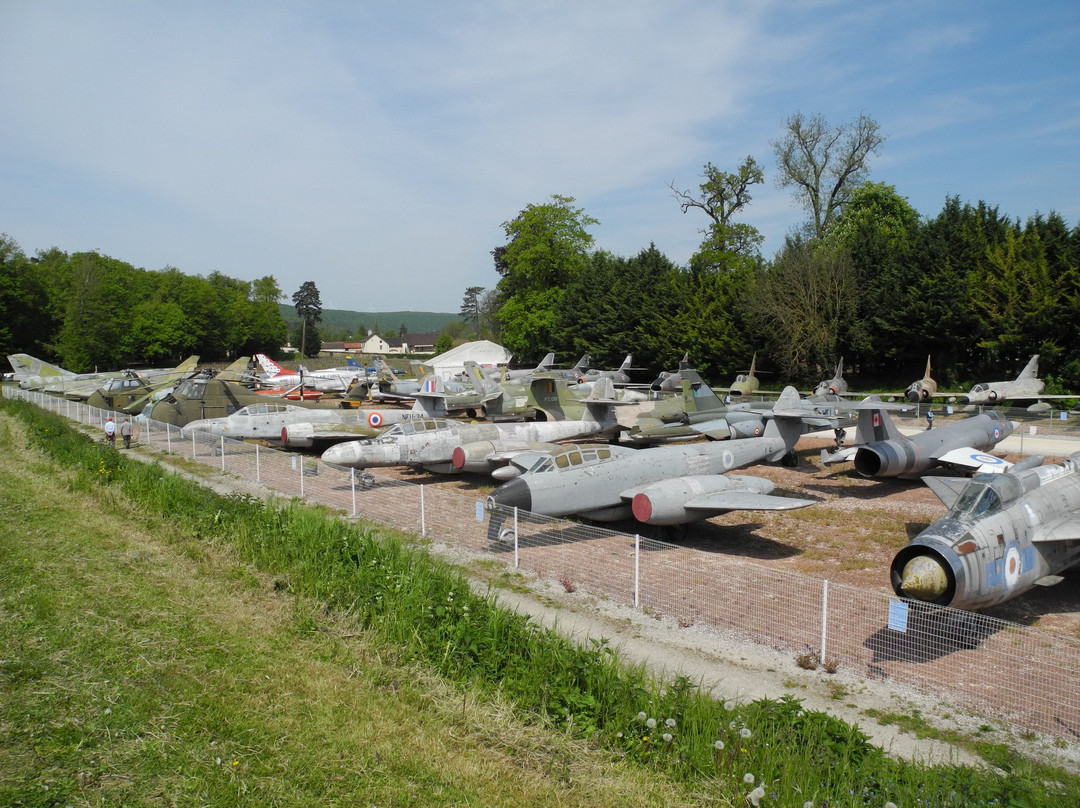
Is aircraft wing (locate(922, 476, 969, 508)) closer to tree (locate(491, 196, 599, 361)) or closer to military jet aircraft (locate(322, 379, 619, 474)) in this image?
military jet aircraft (locate(322, 379, 619, 474))

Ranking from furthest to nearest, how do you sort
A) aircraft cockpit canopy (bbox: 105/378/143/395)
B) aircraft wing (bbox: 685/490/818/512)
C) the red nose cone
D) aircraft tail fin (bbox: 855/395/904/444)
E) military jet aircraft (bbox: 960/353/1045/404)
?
aircraft cockpit canopy (bbox: 105/378/143/395), military jet aircraft (bbox: 960/353/1045/404), aircraft tail fin (bbox: 855/395/904/444), the red nose cone, aircraft wing (bbox: 685/490/818/512)

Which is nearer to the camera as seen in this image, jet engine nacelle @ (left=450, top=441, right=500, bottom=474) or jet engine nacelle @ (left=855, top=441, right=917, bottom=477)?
jet engine nacelle @ (left=855, top=441, right=917, bottom=477)

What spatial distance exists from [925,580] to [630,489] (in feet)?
20.5

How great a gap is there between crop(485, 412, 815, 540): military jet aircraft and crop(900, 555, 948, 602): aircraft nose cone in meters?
3.64

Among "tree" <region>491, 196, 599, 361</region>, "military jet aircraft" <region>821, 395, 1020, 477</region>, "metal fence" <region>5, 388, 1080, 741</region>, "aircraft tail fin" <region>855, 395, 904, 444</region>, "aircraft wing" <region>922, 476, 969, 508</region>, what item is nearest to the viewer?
"metal fence" <region>5, 388, 1080, 741</region>

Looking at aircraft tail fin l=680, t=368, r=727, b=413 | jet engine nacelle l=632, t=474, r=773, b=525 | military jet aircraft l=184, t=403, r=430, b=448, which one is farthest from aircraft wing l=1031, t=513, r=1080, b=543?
military jet aircraft l=184, t=403, r=430, b=448

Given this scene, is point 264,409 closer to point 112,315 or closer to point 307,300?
point 112,315

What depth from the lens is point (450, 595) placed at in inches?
343

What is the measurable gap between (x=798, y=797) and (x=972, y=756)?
2543 millimetres

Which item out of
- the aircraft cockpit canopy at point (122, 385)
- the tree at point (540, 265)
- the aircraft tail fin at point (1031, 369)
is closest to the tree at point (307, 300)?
the tree at point (540, 265)

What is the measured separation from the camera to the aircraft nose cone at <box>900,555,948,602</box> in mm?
8211

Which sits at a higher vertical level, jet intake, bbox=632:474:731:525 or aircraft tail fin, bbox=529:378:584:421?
aircraft tail fin, bbox=529:378:584:421

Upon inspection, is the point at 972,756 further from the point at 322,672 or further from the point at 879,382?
the point at 879,382

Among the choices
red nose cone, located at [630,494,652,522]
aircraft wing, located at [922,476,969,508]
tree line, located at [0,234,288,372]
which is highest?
tree line, located at [0,234,288,372]
